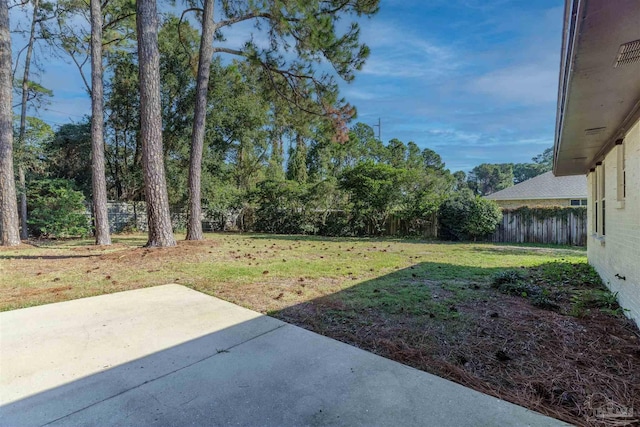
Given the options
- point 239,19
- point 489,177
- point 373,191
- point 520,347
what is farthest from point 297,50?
point 489,177

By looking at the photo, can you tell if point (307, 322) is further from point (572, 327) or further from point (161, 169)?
point (161, 169)

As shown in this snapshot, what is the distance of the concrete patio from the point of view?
1.70 metres

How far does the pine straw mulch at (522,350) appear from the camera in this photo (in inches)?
73.9

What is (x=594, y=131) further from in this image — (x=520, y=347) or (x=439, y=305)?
(x=520, y=347)

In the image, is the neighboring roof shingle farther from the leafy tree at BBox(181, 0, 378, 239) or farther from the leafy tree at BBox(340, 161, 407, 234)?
the leafy tree at BBox(181, 0, 378, 239)

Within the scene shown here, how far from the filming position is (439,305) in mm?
3654

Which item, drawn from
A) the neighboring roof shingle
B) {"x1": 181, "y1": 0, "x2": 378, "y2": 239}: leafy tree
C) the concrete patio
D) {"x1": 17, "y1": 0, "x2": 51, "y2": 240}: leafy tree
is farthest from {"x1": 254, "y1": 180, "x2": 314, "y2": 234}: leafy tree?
the neighboring roof shingle

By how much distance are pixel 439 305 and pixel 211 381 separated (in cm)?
264

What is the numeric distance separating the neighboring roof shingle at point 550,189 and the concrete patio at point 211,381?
1973 cm

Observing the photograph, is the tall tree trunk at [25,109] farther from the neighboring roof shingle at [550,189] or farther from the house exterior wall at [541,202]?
the neighboring roof shingle at [550,189]

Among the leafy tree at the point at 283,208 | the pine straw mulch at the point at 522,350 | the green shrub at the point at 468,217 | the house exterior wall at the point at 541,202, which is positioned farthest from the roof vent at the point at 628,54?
the house exterior wall at the point at 541,202

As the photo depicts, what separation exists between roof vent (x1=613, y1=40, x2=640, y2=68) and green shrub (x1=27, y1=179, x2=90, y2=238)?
1480cm

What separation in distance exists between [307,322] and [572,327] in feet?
8.38

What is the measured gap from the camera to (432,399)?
186 centimetres
